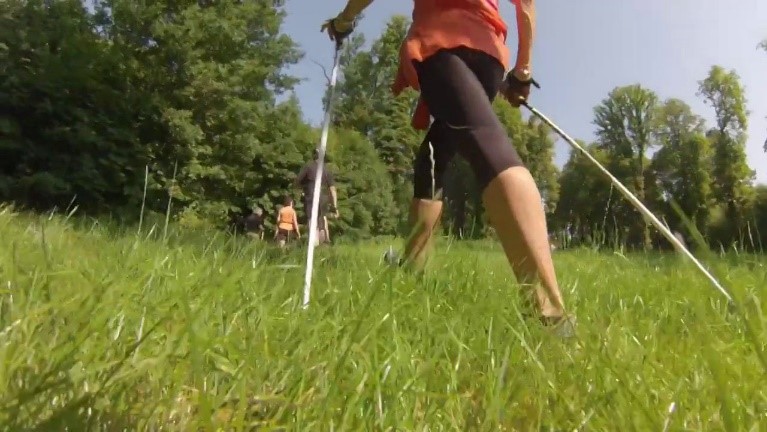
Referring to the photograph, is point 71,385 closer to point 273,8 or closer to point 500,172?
point 500,172

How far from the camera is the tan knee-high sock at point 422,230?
7.16ft

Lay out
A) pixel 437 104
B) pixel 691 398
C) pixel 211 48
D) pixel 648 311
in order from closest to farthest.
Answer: pixel 691 398, pixel 648 311, pixel 437 104, pixel 211 48

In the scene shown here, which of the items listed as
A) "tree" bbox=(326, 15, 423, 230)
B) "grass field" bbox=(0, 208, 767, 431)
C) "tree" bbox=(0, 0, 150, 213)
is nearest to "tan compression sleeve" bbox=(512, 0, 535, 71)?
"grass field" bbox=(0, 208, 767, 431)

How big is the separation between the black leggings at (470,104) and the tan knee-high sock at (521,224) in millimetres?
47

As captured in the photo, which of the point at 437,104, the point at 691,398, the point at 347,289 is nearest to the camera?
the point at 691,398

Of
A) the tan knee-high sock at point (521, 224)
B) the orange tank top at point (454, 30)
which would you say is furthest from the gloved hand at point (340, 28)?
the tan knee-high sock at point (521, 224)

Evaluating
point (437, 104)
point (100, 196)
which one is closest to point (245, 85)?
point (100, 196)

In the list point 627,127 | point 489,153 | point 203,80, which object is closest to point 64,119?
point 203,80

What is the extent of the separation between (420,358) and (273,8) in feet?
67.9

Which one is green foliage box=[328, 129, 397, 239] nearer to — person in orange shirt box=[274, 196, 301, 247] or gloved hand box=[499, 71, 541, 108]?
person in orange shirt box=[274, 196, 301, 247]

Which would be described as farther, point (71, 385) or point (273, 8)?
point (273, 8)

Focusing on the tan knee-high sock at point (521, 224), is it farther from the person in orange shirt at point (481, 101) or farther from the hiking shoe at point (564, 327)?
the hiking shoe at point (564, 327)

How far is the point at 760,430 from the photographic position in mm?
864

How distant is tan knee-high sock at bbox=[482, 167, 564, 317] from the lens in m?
1.78
